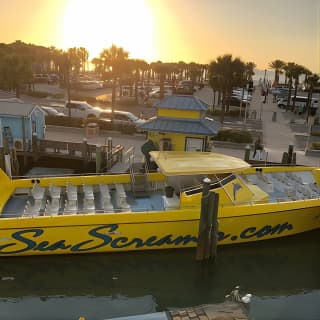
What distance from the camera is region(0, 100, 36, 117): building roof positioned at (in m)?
18.6

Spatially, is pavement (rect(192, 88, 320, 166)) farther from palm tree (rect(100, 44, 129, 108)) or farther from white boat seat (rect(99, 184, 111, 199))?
palm tree (rect(100, 44, 129, 108))

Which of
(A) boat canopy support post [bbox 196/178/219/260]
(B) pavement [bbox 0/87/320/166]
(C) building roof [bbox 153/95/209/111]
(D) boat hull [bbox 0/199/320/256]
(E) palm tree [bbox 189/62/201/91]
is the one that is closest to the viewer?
(A) boat canopy support post [bbox 196/178/219/260]

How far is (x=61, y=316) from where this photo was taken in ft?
32.2

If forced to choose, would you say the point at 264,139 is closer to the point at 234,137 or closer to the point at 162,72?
the point at 234,137

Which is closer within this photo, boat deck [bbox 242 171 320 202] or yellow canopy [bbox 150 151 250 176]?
yellow canopy [bbox 150 151 250 176]

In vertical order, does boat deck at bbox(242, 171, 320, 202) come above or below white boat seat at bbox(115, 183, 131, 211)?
above

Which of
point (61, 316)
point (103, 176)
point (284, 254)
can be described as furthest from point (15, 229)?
point (284, 254)

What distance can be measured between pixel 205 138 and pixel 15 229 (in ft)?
29.2

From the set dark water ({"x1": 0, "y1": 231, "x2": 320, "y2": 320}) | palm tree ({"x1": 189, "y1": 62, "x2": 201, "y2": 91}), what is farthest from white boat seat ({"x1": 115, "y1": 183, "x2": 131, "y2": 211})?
palm tree ({"x1": 189, "y1": 62, "x2": 201, "y2": 91})

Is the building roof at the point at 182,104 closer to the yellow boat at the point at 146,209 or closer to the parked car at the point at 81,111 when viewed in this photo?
the yellow boat at the point at 146,209

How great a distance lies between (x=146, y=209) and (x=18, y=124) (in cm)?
944

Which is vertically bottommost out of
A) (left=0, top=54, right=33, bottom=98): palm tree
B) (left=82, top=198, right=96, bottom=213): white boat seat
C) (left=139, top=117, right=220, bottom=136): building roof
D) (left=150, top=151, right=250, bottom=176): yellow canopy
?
(left=82, top=198, right=96, bottom=213): white boat seat

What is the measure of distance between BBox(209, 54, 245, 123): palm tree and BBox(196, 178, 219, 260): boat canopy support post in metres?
25.2

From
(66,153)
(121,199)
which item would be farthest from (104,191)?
(66,153)
